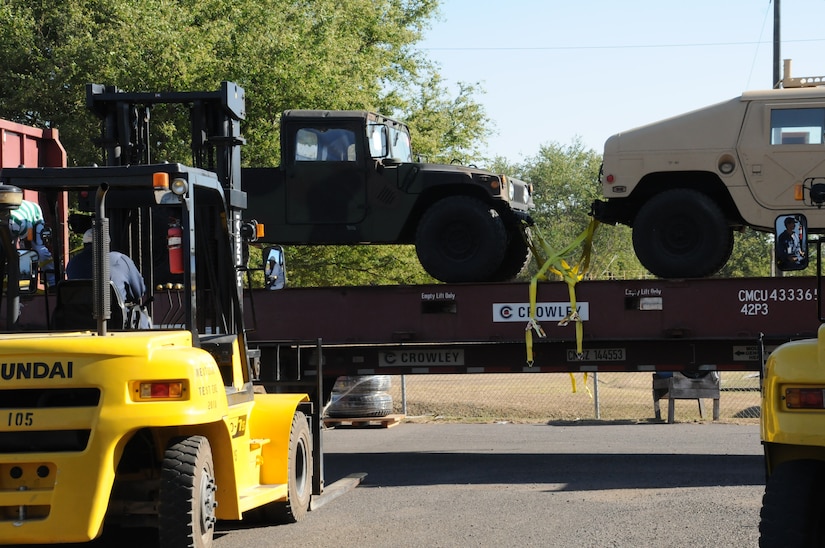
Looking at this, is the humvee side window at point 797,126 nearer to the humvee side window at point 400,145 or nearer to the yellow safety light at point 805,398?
the humvee side window at point 400,145

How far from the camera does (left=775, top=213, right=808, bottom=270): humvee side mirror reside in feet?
20.6

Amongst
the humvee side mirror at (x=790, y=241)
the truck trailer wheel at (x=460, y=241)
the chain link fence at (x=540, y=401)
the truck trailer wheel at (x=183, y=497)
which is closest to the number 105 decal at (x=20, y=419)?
the truck trailer wheel at (x=183, y=497)

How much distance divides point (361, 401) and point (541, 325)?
22.9ft

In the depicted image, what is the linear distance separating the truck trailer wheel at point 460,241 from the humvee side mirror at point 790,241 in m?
7.37

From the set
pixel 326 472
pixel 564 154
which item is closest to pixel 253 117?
pixel 326 472

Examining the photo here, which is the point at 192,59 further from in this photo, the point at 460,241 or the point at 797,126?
the point at 797,126

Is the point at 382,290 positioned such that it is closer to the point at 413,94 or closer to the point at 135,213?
the point at 135,213

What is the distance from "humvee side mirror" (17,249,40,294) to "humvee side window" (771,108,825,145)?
26.3 ft

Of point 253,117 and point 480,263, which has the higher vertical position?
point 253,117

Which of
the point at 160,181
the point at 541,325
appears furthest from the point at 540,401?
the point at 160,181

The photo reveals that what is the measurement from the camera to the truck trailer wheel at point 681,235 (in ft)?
43.5

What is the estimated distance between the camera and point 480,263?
13.7 m

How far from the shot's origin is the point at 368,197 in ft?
46.4

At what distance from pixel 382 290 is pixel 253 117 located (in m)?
11.1
